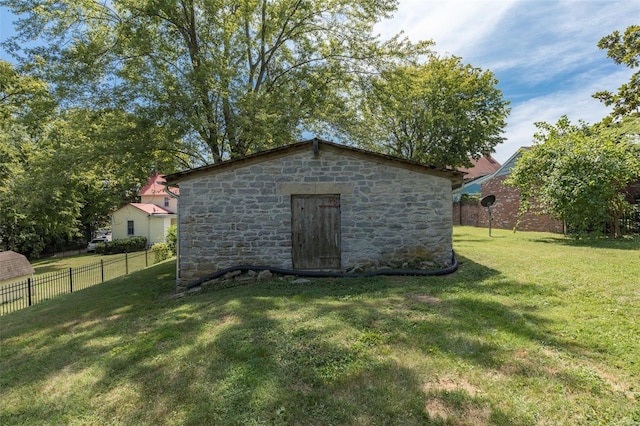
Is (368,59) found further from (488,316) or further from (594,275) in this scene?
(488,316)

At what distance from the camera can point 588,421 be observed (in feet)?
8.54

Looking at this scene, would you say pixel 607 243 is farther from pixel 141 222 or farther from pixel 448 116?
pixel 141 222

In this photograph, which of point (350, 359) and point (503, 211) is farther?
point (503, 211)

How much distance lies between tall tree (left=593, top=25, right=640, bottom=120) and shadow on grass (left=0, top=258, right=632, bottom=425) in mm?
20832

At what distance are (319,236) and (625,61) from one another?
22.1m

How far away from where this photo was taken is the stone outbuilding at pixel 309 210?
26.4ft

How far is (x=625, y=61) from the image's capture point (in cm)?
1869

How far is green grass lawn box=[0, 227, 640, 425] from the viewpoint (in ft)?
9.34

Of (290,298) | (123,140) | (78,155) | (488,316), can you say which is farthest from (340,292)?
(78,155)

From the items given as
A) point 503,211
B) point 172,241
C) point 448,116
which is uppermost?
point 448,116

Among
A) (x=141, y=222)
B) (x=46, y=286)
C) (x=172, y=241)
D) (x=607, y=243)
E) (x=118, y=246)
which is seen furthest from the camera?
(x=141, y=222)

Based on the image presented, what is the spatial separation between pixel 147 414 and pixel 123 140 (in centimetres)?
955

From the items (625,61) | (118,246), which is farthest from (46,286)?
(625,61)

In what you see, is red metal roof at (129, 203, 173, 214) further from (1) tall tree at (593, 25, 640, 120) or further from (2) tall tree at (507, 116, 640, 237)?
(1) tall tree at (593, 25, 640, 120)
